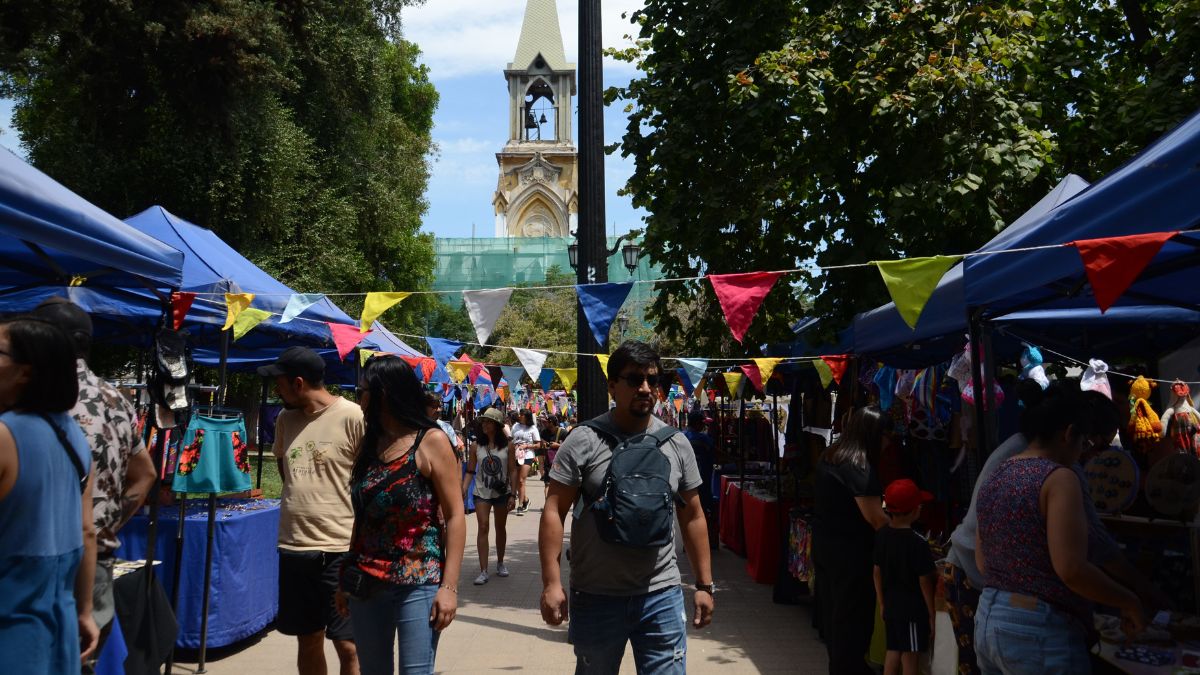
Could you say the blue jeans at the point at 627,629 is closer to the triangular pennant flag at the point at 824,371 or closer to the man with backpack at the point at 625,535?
the man with backpack at the point at 625,535

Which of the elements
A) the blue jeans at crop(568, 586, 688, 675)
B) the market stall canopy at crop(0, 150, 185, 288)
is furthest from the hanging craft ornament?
the market stall canopy at crop(0, 150, 185, 288)


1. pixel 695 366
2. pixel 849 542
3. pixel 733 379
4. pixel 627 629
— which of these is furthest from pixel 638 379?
pixel 733 379

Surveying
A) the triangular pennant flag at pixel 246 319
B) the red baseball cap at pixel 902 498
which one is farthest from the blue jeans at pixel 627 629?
the triangular pennant flag at pixel 246 319

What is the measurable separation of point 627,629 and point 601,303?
10.2ft

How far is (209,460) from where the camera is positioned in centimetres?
602

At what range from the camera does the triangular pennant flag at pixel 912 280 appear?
190 inches

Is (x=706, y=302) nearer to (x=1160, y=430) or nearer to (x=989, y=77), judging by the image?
(x=989, y=77)

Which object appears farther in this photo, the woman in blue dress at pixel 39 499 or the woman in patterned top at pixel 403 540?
the woman in patterned top at pixel 403 540

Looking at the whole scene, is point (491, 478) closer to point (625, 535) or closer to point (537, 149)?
point (625, 535)

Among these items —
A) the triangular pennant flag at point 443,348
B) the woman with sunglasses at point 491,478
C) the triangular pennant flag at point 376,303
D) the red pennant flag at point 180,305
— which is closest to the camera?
the red pennant flag at point 180,305

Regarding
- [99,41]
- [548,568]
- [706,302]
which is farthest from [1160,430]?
[99,41]

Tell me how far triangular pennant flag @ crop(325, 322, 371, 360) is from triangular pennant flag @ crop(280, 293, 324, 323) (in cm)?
86

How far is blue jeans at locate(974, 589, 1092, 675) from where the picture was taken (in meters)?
3.01

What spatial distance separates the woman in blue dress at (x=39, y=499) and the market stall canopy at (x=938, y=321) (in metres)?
3.95
